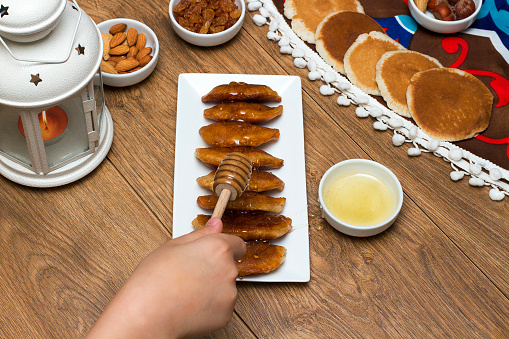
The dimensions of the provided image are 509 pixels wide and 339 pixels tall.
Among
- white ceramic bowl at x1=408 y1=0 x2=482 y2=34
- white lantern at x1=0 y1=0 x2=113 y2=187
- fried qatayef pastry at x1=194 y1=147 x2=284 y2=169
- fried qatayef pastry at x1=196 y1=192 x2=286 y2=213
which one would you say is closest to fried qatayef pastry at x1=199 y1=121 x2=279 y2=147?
fried qatayef pastry at x1=194 y1=147 x2=284 y2=169

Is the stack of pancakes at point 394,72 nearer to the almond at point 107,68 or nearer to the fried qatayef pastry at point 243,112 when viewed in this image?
the fried qatayef pastry at point 243,112

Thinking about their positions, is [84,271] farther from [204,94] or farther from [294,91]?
[294,91]

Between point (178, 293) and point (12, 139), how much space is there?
0.58m

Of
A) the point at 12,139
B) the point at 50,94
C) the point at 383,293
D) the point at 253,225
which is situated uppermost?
the point at 50,94

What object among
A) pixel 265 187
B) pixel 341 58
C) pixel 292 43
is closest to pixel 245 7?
pixel 292 43

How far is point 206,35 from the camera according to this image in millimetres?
1368

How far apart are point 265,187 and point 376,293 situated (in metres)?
0.33

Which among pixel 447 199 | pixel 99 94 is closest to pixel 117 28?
pixel 99 94

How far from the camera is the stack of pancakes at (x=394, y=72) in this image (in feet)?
4.27

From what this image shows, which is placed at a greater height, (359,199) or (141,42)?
(141,42)

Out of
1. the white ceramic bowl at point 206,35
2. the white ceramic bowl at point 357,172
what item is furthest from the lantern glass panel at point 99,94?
the white ceramic bowl at point 357,172

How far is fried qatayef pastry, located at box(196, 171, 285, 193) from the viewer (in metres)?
1.15

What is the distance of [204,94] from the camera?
132cm

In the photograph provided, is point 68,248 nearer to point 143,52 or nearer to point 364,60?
point 143,52
